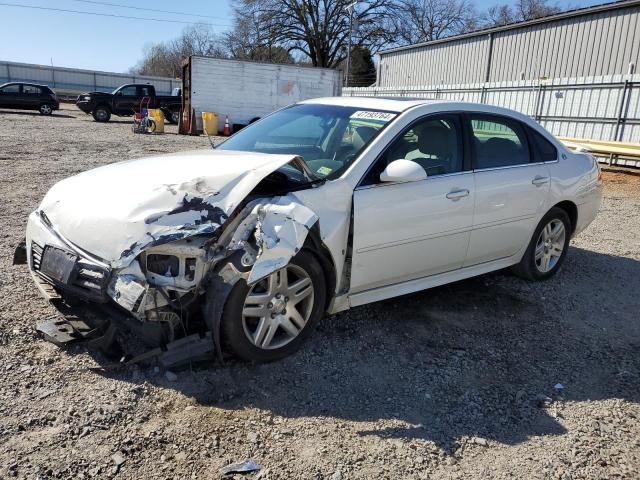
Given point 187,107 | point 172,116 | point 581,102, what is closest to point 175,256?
point 581,102

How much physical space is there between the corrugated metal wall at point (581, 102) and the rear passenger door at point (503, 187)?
36.8 ft

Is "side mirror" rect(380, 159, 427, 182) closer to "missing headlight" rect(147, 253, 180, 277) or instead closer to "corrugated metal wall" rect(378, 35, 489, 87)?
"missing headlight" rect(147, 253, 180, 277)

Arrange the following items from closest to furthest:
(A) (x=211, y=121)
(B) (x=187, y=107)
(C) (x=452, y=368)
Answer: (C) (x=452, y=368), (A) (x=211, y=121), (B) (x=187, y=107)

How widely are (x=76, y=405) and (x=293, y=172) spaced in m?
1.89

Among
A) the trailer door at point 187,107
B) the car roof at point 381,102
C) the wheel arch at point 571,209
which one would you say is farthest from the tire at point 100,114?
the wheel arch at point 571,209

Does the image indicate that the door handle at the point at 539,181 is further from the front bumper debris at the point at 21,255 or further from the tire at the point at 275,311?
the front bumper debris at the point at 21,255

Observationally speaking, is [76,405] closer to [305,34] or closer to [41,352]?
[41,352]

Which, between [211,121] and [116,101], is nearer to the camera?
[211,121]

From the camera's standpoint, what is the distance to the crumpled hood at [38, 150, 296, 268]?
287 centimetres

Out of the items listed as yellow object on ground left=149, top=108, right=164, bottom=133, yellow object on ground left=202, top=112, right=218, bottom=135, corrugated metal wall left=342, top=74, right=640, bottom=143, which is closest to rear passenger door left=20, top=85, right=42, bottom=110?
yellow object on ground left=149, top=108, right=164, bottom=133

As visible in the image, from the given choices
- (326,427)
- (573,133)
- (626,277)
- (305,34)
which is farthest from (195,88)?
(305,34)

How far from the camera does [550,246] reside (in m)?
5.11

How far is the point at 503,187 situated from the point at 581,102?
14089mm

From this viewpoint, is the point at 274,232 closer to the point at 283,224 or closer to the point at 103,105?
the point at 283,224
